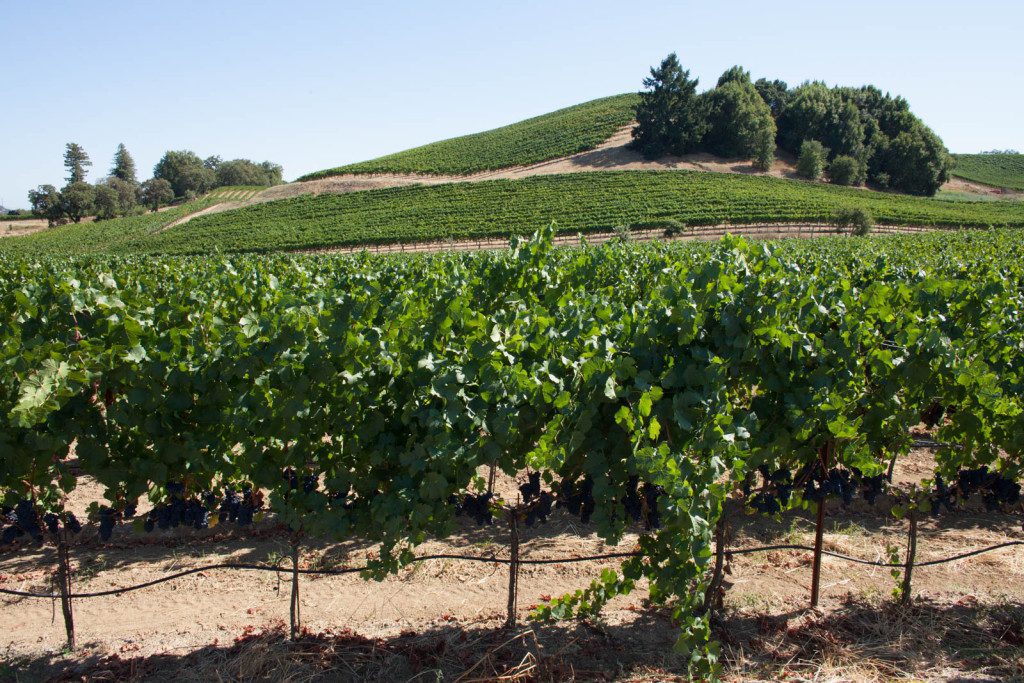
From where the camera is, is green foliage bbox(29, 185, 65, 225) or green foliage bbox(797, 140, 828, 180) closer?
green foliage bbox(797, 140, 828, 180)

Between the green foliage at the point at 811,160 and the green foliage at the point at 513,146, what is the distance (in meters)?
23.2

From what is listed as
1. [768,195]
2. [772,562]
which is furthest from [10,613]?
[768,195]

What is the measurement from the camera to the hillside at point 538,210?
48.5 meters

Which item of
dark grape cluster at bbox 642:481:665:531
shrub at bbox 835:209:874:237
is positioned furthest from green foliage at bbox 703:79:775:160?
dark grape cluster at bbox 642:481:665:531

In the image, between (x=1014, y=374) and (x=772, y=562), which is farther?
(x=772, y=562)

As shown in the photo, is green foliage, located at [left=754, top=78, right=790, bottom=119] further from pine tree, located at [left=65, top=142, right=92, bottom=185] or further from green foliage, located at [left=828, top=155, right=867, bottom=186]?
pine tree, located at [left=65, top=142, right=92, bottom=185]

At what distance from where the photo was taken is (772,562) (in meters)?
5.34

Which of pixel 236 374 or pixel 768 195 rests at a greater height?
pixel 768 195

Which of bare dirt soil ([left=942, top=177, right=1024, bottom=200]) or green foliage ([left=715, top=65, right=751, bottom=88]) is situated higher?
green foliage ([left=715, top=65, right=751, bottom=88])

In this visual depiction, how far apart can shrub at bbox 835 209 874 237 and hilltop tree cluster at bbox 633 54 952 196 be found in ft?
88.9

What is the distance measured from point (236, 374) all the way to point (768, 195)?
185 ft

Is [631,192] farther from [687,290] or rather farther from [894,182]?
[687,290]

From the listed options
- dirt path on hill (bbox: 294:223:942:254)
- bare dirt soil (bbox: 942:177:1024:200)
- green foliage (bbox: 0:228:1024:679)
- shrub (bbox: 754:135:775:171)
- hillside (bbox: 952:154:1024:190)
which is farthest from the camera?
hillside (bbox: 952:154:1024:190)

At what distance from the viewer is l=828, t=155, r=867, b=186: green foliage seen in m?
65.4
